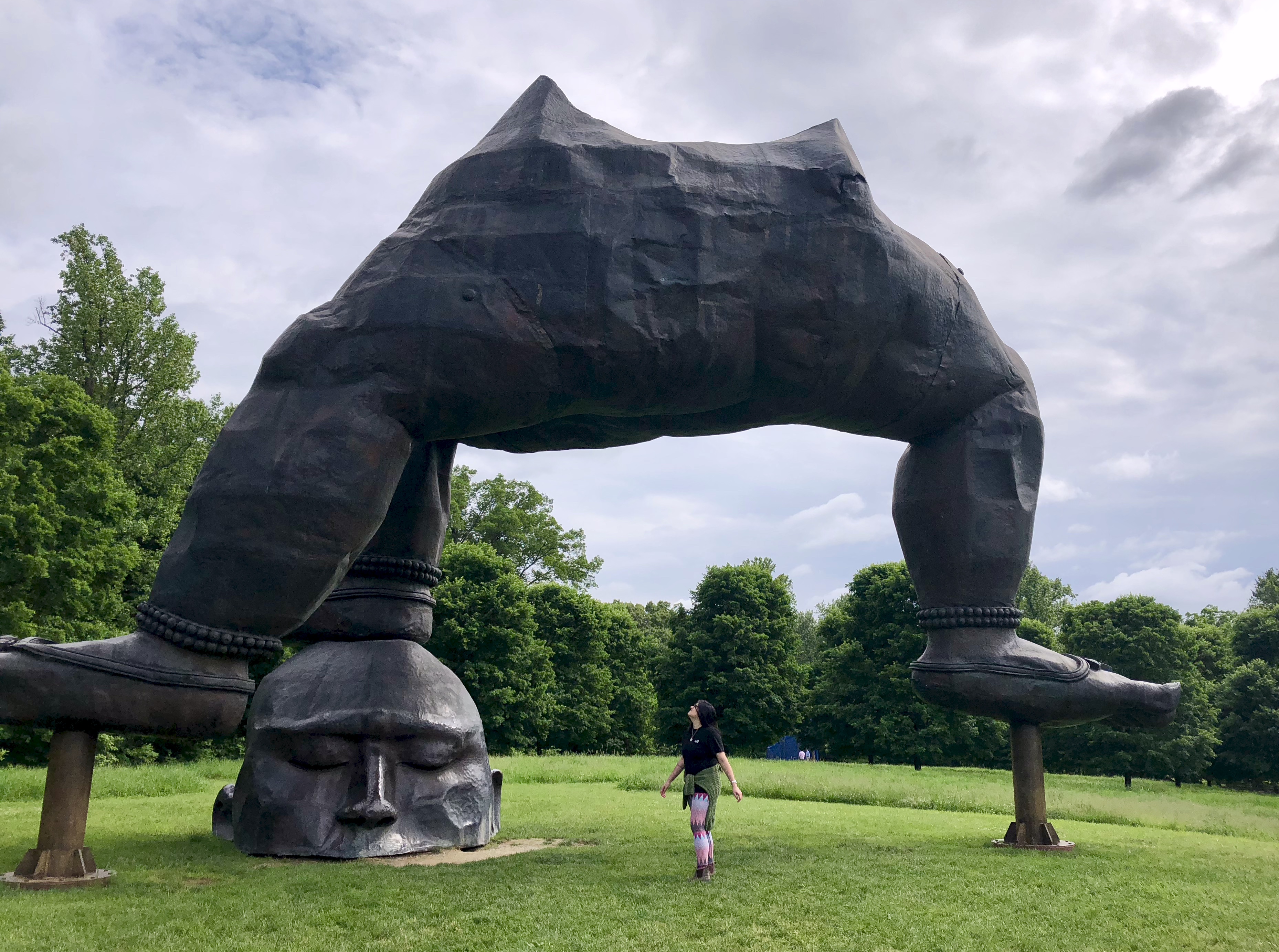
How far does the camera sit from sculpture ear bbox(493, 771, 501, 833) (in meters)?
7.89

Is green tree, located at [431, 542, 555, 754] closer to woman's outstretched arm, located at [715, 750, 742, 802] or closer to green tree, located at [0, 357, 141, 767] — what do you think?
green tree, located at [0, 357, 141, 767]

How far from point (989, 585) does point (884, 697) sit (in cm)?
1826

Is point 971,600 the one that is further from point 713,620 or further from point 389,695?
point 713,620

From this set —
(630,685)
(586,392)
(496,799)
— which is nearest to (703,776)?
(496,799)

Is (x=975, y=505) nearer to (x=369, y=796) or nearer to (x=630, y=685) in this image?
(x=369, y=796)

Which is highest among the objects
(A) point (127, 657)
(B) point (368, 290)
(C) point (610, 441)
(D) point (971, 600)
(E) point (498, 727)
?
(B) point (368, 290)

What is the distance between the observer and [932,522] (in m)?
7.74

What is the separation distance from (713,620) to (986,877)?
21733 mm

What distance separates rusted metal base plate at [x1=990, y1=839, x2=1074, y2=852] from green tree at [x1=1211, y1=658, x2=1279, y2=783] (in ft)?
64.9

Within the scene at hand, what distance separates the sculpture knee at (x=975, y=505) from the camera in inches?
299

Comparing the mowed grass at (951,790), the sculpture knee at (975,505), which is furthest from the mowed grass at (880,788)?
the sculpture knee at (975,505)

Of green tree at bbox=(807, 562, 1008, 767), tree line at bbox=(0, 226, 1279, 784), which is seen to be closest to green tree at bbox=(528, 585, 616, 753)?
tree line at bbox=(0, 226, 1279, 784)

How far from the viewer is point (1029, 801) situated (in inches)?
290

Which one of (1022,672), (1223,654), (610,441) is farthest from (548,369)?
(1223,654)
